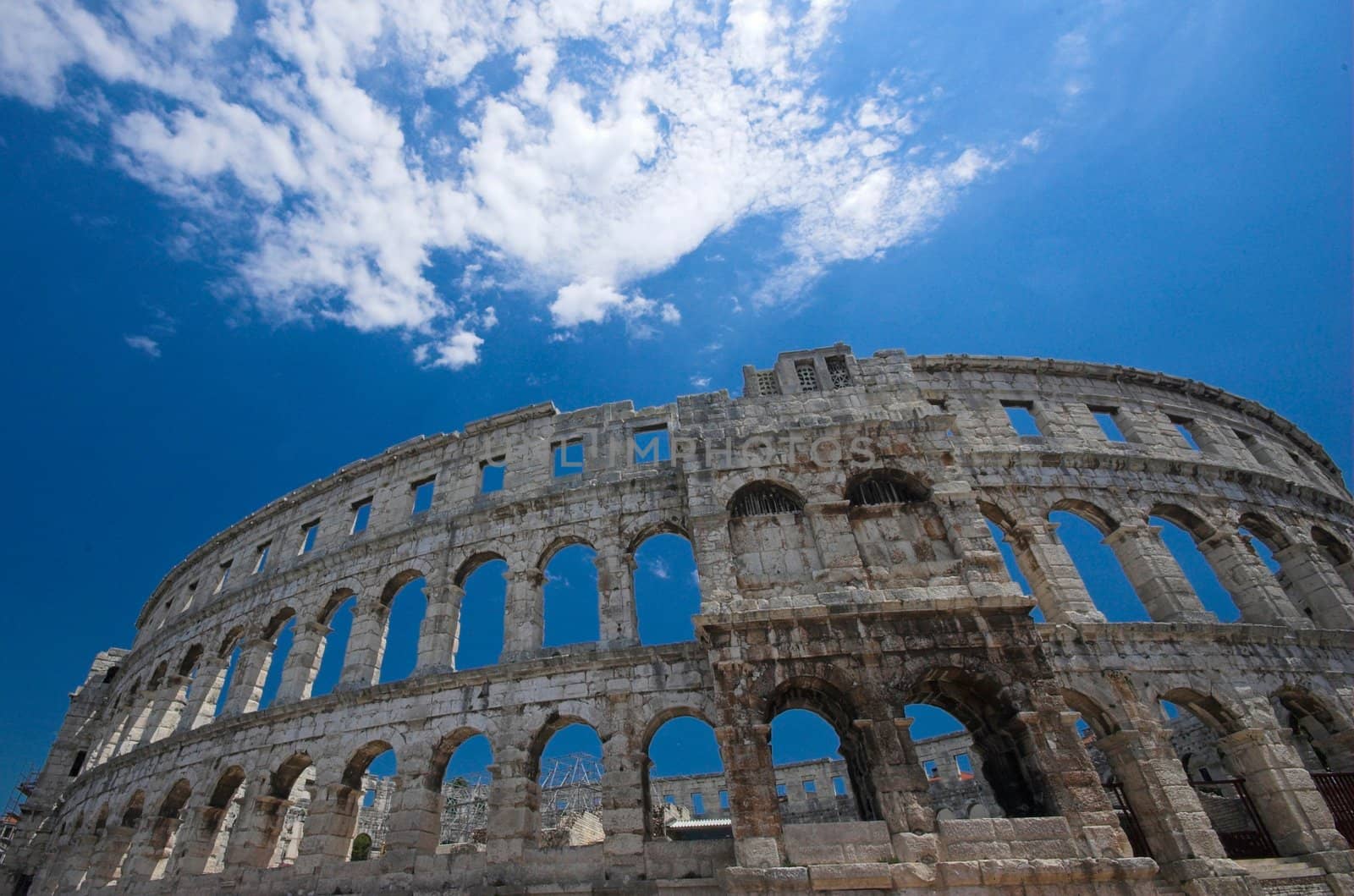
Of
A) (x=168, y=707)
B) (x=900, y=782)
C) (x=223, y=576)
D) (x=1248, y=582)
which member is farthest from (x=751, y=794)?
(x=223, y=576)

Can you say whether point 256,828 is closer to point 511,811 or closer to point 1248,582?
point 511,811

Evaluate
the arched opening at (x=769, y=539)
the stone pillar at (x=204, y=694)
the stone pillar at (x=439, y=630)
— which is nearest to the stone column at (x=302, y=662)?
the stone pillar at (x=439, y=630)

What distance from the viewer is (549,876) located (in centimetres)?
1034

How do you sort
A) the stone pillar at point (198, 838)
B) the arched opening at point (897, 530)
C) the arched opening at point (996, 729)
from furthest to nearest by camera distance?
the stone pillar at point (198, 838), the arched opening at point (897, 530), the arched opening at point (996, 729)

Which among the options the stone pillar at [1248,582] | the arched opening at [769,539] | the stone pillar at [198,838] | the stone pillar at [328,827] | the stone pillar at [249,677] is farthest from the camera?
the stone pillar at [249,677]

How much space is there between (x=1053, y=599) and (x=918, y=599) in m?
4.61

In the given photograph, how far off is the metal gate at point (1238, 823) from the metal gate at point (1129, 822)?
106 cm

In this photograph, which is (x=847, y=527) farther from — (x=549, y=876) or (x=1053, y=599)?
(x=549, y=876)

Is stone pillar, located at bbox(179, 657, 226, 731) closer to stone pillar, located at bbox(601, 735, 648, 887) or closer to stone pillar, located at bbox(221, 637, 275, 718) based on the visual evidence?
stone pillar, located at bbox(221, 637, 275, 718)

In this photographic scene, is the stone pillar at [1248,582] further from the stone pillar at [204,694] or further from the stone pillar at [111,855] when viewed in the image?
the stone pillar at [111,855]

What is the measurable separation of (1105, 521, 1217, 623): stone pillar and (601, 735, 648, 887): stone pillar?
1047 centimetres

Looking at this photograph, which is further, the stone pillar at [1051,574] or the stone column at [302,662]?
the stone column at [302,662]

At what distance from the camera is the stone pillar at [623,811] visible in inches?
396

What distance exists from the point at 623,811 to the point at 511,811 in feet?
6.75
